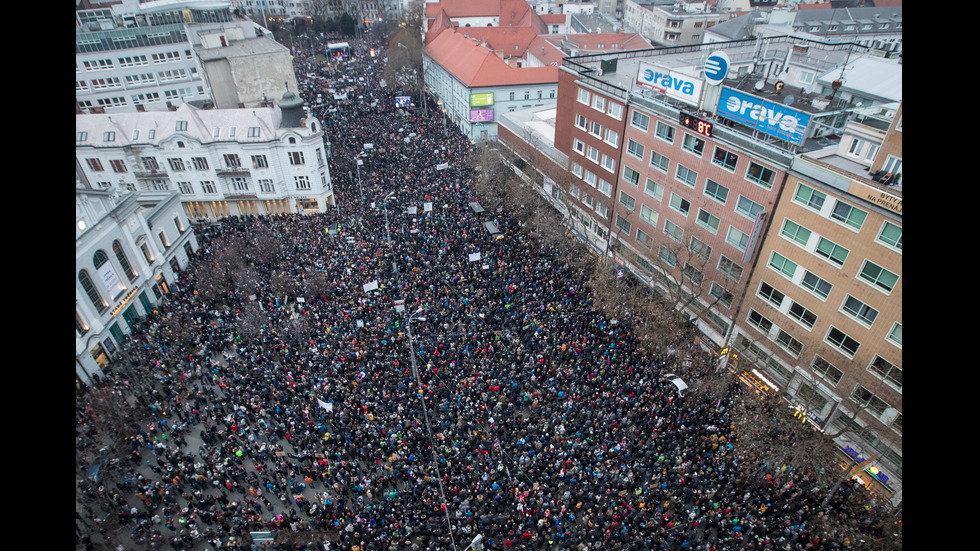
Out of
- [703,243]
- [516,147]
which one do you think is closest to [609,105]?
[703,243]

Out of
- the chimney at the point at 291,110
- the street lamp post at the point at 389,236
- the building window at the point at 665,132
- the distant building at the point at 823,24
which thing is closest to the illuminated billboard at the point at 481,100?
the street lamp post at the point at 389,236

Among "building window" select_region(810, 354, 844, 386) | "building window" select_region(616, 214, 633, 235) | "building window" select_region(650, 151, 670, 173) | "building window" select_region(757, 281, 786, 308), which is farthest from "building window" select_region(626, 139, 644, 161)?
"building window" select_region(810, 354, 844, 386)

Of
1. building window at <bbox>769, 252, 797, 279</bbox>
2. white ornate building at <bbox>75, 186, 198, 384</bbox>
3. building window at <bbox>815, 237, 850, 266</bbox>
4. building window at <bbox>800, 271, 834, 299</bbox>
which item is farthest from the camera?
white ornate building at <bbox>75, 186, 198, 384</bbox>

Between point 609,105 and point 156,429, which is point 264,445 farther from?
point 609,105

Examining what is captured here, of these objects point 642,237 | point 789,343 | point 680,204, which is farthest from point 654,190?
point 789,343

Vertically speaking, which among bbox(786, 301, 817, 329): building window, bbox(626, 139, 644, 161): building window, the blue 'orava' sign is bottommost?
bbox(786, 301, 817, 329): building window

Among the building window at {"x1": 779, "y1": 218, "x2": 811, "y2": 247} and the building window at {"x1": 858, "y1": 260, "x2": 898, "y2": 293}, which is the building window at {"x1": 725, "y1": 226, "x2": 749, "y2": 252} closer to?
the building window at {"x1": 779, "y1": 218, "x2": 811, "y2": 247}
